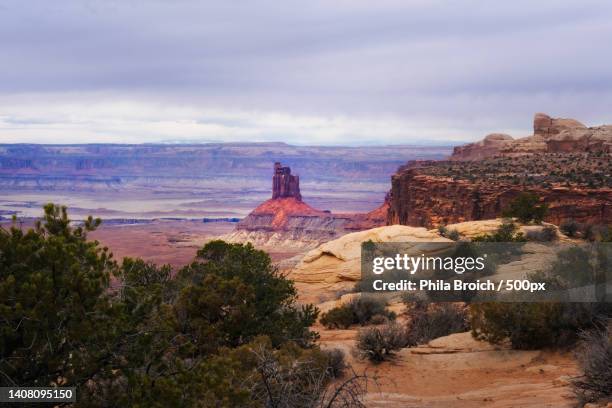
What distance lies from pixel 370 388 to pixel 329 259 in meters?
18.5

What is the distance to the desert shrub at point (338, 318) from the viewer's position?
730 inches

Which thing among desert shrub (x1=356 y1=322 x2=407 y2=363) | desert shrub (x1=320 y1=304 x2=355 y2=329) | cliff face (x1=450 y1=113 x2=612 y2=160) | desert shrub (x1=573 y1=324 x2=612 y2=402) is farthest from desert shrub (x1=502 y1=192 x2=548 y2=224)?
cliff face (x1=450 y1=113 x2=612 y2=160)

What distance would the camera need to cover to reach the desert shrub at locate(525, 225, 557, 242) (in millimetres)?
26325

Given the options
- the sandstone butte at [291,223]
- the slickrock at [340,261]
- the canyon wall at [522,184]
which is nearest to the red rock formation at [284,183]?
the sandstone butte at [291,223]

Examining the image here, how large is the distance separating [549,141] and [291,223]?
54.1 m

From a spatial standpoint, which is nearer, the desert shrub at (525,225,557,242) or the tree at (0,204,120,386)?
the tree at (0,204,120,386)

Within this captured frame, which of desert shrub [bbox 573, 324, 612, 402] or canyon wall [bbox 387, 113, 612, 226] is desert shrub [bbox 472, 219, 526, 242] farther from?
desert shrub [bbox 573, 324, 612, 402]

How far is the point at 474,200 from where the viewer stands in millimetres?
41531

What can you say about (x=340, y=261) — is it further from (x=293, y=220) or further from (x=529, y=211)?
(x=293, y=220)

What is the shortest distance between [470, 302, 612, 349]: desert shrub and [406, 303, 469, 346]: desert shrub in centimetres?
254

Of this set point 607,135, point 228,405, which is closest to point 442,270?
point 228,405

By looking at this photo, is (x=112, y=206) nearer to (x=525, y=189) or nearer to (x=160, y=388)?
(x=525, y=189)

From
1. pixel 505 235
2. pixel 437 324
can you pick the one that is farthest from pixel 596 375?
pixel 505 235

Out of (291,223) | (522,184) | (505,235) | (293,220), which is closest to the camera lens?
(505,235)
